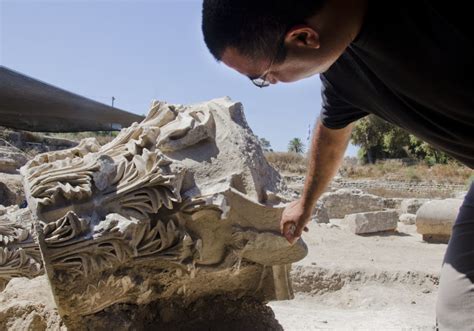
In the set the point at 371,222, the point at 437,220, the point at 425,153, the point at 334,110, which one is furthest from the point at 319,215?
the point at 425,153

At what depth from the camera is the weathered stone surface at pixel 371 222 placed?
28.9 ft

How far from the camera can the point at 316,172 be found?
8.02 ft

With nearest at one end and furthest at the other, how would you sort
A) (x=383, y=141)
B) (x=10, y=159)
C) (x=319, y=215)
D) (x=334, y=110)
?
(x=334, y=110) < (x=10, y=159) < (x=319, y=215) < (x=383, y=141)

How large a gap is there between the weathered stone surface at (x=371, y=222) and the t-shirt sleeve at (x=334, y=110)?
22.6ft

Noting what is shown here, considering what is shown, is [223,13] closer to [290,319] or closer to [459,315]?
[459,315]

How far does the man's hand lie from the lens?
2309mm

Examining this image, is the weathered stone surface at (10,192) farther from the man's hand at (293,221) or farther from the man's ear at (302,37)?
the man's ear at (302,37)

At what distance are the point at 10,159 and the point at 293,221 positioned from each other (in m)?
5.63

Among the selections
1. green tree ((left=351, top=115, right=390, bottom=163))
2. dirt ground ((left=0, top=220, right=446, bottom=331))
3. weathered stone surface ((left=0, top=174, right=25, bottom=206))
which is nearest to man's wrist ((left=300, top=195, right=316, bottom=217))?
dirt ground ((left=0, top=220, right=446, bottom=331))

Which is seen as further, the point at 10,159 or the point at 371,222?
the point at 371,222

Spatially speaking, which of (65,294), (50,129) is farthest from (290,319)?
(50,129)

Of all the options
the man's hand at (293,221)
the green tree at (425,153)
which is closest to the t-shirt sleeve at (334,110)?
the man's hand at (293,221)

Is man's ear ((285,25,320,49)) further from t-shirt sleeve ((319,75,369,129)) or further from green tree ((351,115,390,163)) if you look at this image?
green tree ((351,115,390,163))

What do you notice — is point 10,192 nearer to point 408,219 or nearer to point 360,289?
point 360,289
